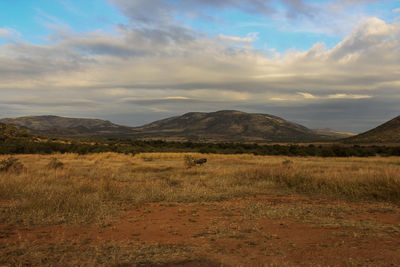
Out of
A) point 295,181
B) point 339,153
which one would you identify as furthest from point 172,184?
point 339,153

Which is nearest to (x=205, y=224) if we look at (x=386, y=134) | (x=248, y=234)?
(x=248, y=234)

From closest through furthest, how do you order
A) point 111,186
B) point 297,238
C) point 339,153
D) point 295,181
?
point 297,238
point 111,186
point 295,181
point 339,153

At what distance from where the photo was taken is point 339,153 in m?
37.2

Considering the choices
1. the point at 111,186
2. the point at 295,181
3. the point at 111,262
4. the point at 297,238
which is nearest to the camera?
the point at 111,262

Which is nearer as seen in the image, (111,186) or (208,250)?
(208,250)

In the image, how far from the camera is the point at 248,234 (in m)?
5.84

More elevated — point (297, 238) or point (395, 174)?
point (395, 174)

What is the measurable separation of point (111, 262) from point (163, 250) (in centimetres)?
97

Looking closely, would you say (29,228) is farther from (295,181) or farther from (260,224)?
(295,181)

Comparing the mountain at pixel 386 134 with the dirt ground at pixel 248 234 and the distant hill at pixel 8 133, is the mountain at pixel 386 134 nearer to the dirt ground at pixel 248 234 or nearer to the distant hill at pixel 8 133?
the dirt ground at pixel 248 234

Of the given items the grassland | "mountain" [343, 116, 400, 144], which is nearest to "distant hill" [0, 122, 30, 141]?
the grassland

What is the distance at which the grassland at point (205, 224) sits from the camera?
4668 mm

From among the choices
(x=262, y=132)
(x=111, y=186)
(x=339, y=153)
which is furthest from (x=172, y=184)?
(x=262, y=132)

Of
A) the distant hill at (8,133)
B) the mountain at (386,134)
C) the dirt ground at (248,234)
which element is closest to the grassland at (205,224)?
the dirt ground at (248,234)
